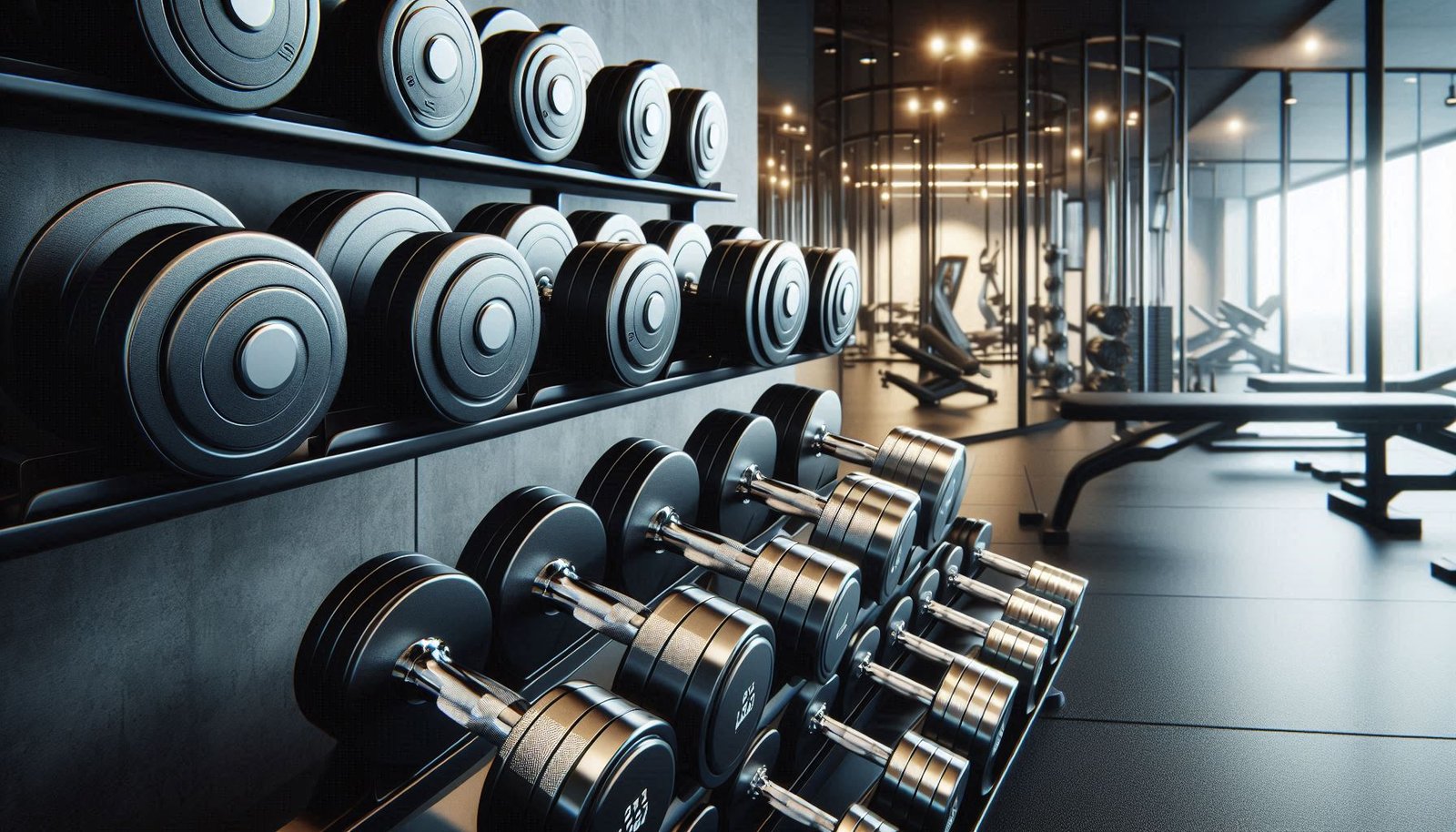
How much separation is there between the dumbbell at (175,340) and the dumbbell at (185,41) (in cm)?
12

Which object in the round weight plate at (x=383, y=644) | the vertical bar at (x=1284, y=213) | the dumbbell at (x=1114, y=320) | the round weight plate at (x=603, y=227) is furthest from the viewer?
the vertical bar at (x=1284, y=213)

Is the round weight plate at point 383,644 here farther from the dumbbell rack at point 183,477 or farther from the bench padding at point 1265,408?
the bench padding at point 1265,408

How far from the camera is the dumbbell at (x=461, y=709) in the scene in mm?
769

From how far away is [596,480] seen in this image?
1.36 metres

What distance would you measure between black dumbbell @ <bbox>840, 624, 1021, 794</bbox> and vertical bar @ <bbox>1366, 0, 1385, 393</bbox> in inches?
89.0

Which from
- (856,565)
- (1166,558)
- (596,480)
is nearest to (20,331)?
(596,480)

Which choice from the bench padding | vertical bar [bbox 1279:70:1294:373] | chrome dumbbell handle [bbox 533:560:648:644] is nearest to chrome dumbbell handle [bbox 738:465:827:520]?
chrome dumbbell handle [bbox 533:560:648:644]

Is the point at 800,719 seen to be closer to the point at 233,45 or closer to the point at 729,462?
the point at 729,462

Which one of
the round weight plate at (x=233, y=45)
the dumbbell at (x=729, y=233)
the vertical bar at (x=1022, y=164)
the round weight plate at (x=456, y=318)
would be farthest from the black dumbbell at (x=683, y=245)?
the vertical bar at (x=1022, y=164)

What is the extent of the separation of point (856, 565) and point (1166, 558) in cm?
160

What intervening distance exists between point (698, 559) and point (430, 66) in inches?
29.9

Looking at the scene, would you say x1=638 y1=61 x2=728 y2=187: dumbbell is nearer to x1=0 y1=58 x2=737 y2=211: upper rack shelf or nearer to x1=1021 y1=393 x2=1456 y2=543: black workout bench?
x1=0 y1=58 x2=737 y2=211: upper rack shelf

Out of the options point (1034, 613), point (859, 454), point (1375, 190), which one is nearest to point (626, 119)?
point (859, 454)

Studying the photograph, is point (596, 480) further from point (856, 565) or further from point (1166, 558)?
point (1166, 558)
